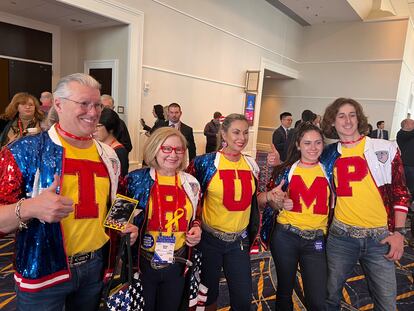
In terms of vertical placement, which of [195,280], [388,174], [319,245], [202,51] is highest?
[202,51]

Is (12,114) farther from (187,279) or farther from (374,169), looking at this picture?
(374,169)

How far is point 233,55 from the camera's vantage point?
356 inches

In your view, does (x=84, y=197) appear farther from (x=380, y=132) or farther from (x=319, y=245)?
(x=380, y=132)

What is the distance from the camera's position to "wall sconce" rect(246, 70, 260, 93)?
9.52 m

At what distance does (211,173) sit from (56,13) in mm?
5832

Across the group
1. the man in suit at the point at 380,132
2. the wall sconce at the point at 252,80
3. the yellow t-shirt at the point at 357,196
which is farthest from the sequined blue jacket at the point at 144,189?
the man in suit at the point at 380,132

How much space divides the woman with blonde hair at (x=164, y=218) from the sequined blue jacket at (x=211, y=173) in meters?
0.20

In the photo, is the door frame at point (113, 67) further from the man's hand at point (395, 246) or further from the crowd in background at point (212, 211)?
the man's hand at point (395, 246)

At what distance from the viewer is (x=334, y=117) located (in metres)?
2.02

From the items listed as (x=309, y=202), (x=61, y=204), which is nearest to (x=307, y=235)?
(x=309, y=202)

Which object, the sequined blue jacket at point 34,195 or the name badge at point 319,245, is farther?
the name badge at point 319,245

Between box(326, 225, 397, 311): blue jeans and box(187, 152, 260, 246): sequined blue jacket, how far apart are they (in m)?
0.49

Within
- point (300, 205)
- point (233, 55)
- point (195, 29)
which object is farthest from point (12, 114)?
point (233, 55)

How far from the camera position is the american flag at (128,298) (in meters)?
1.46
